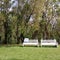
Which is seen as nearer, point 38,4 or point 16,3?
point 38,4

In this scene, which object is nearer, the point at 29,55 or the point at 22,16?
the point at 29,55

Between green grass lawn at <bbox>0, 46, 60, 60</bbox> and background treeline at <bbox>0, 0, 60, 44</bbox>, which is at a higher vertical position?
background treeline at <bbox>0, 0, 60, 44</bbox>

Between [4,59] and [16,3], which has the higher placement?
[16,3]

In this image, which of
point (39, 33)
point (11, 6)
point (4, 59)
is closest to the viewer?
point (4, 59)

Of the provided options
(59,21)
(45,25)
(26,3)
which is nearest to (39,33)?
(45,25)

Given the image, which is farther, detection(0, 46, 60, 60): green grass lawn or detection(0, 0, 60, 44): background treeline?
detection(0, 0, 60, 44): background treeline

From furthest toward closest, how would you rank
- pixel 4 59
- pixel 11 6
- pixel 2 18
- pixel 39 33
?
pixel 39 33, pixel 11 6, pixel 2 18, pixel 4 59

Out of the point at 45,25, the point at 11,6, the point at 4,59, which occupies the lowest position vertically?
the point at 4,59

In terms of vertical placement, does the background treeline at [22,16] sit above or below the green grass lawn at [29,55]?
above

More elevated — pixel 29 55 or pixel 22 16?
pixel 22 16

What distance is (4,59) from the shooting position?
10.6m

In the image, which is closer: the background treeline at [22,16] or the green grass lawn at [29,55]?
the green grass lawn at [29,55]

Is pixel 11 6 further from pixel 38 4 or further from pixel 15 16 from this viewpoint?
pixel 38 4

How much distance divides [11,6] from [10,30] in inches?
133
